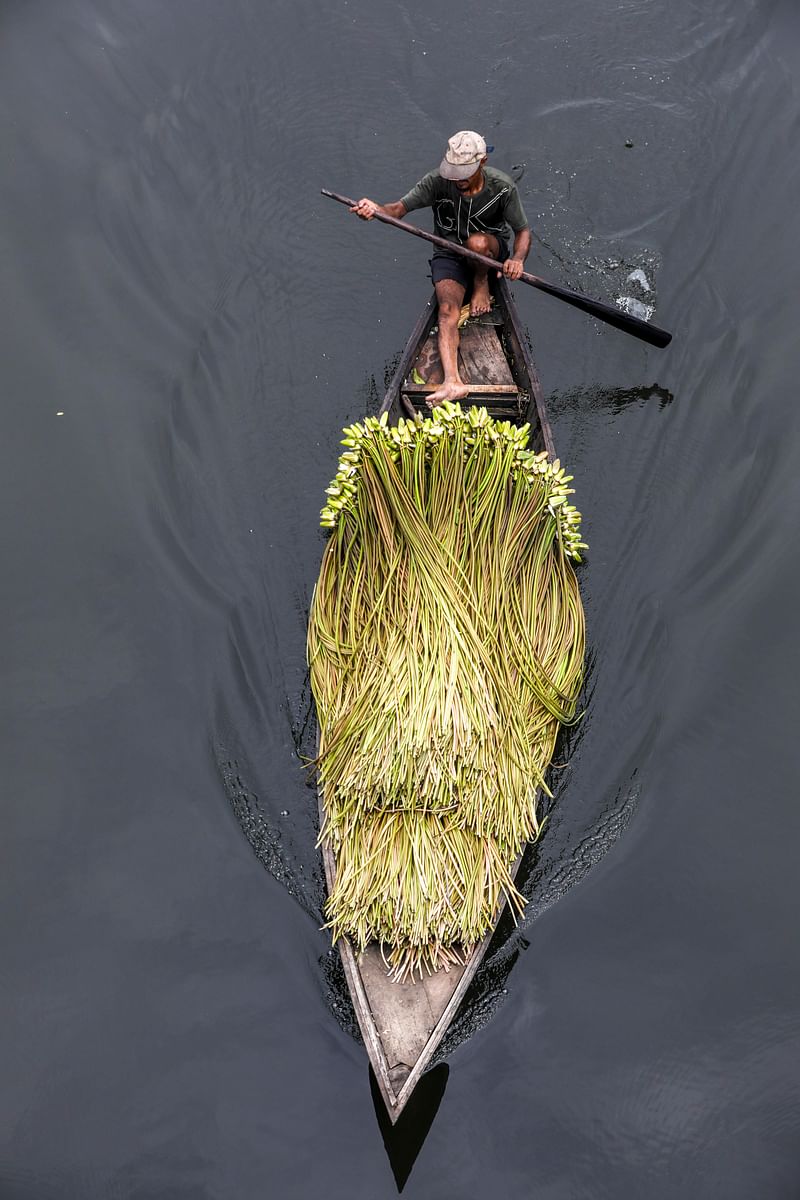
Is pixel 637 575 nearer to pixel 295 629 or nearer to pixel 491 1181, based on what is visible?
pixel 295 629

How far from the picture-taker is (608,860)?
20.0 ft

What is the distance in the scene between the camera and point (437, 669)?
5305mm

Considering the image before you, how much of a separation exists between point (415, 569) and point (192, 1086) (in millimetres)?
2957

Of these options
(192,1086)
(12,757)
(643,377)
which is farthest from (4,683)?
(643,377)

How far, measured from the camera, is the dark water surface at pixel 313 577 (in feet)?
18.3

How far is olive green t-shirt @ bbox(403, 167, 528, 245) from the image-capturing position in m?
6.51

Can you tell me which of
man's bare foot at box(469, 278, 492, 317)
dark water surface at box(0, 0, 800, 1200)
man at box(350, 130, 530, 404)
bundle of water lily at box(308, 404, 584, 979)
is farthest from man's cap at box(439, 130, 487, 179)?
dark water surface at box(0, 0, 800, 1200)

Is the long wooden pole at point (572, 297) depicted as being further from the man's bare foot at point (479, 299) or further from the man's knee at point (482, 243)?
the man's bare foot at point (479, 299)

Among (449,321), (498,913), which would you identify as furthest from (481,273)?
(498,913)

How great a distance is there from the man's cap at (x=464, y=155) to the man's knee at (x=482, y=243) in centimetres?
51

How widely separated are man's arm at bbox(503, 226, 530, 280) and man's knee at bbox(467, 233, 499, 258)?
0.13 metres

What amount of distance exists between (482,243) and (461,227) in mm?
164

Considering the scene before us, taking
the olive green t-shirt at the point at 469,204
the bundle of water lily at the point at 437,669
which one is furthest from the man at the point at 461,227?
the bundle of water lily at the point at 437,669

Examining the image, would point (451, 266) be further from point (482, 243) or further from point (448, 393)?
point (448, 393)
